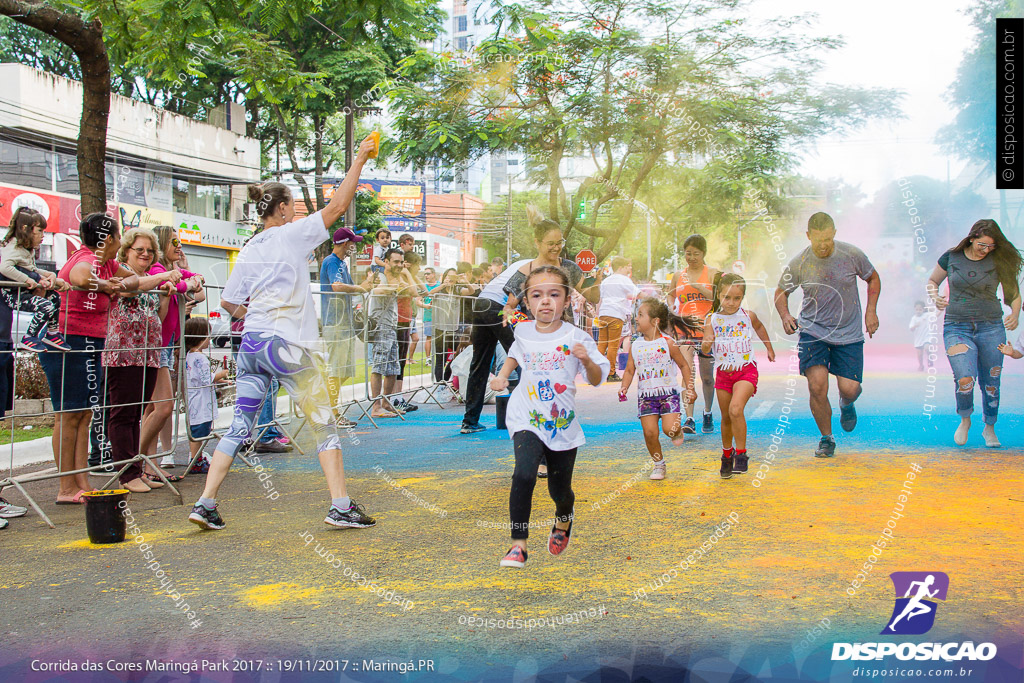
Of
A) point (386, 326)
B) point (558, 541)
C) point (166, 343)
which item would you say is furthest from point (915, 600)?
point (386, 326)

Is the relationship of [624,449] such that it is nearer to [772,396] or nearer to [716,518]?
[716,518]

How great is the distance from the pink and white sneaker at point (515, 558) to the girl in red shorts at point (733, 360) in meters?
2.17

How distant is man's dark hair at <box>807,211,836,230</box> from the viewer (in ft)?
15.0

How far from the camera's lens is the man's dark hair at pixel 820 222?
459 cm

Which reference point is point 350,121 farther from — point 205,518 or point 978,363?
point 978,363

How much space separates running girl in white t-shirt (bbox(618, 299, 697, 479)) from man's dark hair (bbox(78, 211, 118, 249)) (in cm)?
326

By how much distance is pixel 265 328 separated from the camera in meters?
4.22

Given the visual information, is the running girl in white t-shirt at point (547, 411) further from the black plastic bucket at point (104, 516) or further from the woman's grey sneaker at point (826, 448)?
the woman's grey sneaker at point (826, 448)

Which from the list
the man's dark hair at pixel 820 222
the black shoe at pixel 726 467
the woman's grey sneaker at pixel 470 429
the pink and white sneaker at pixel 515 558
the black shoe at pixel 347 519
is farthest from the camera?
the woman's grey sneaker at pixel 470 429

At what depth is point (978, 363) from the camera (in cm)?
624

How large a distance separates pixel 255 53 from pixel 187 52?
71cm

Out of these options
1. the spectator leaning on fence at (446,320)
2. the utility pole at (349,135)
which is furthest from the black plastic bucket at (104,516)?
the spectator leaning on fence at (446,320)

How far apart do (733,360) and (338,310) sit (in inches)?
157

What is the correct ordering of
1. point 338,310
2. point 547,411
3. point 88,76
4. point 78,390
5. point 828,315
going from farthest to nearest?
point 338,310 → point 88,76 → point 828,315 → point 78,390 → point 547,411
